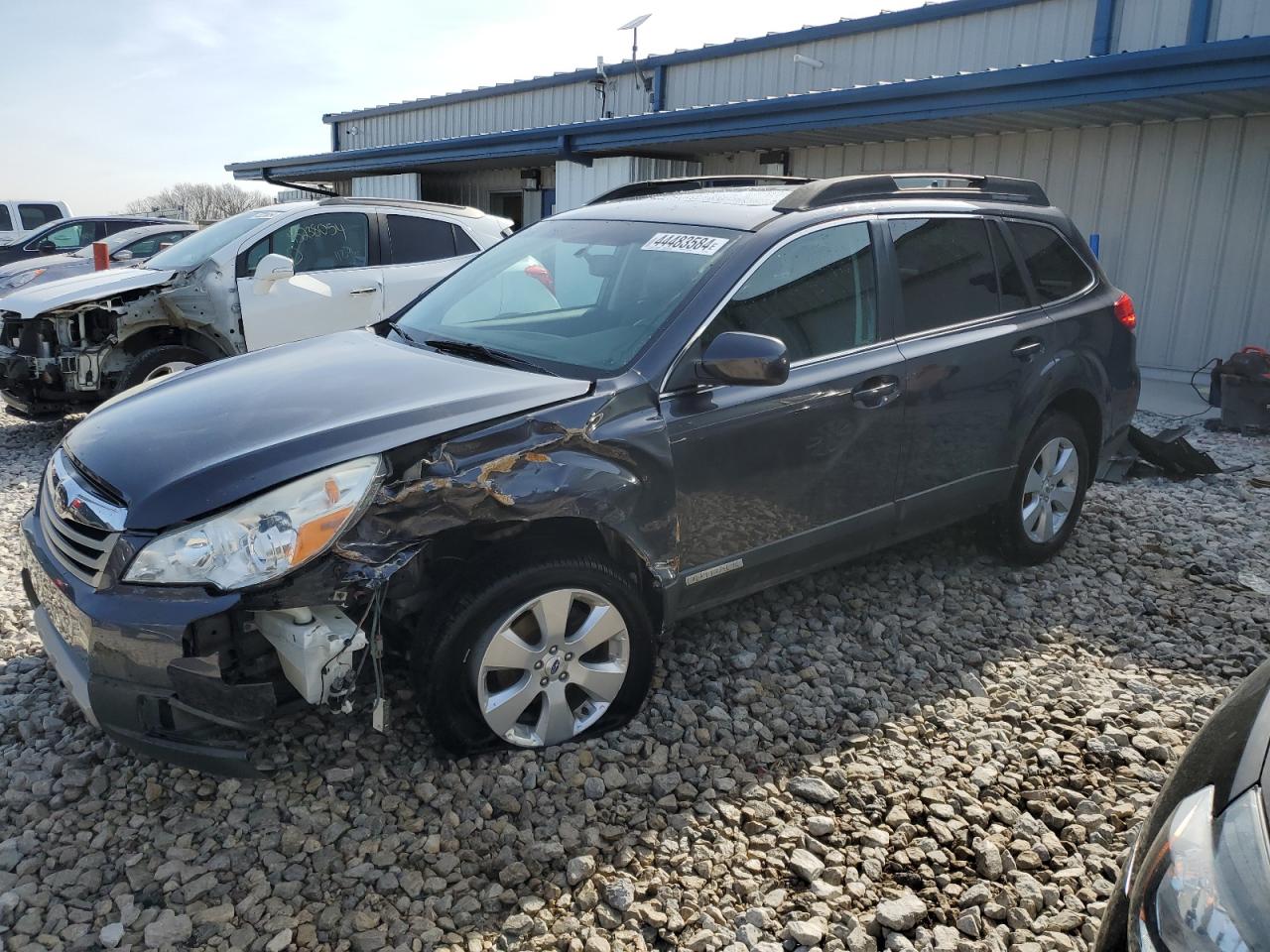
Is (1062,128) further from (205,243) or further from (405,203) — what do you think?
(205,243)

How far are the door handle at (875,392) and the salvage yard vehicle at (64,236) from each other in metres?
14.9

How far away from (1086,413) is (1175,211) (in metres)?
5.97

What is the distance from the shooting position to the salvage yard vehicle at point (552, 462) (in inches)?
105

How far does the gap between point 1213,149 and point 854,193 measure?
7253mm

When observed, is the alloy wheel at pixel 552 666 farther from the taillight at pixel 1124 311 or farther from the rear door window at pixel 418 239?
the rear door window at pixel 418 239

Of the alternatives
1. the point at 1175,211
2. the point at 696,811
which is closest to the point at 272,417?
the point at 696,811

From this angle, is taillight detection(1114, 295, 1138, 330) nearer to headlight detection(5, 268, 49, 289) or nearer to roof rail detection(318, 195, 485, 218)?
roof rail detection(318, 195, 485, 218)

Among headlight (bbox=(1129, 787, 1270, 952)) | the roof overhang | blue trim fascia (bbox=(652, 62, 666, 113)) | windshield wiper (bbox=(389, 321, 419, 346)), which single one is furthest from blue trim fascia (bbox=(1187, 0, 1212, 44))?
headlight (bbox=(1129, 787, 1270, 952))

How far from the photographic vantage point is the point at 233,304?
731 cm

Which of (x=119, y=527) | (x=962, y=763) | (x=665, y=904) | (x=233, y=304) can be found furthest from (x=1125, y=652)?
→ (x=233, y=304)

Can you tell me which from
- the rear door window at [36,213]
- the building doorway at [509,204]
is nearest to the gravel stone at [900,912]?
the building doorway at [509,204]

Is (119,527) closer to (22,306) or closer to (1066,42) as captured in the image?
(22,306)

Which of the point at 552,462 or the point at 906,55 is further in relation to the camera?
the point at 906,55

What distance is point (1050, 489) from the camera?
4945mm
